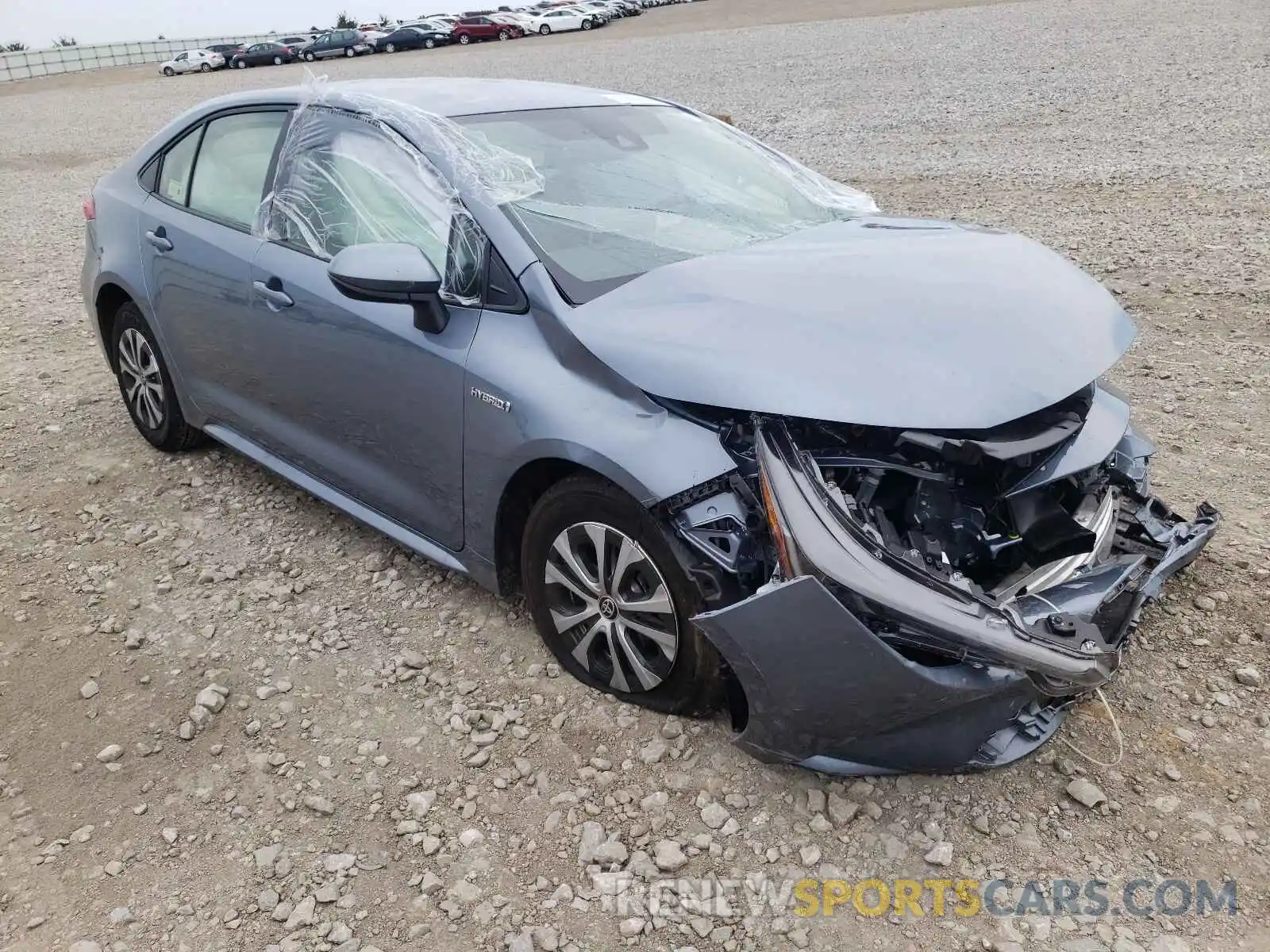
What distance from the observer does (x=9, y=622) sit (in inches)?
132

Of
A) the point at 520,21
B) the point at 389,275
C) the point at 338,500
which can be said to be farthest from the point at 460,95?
the point at 520,21

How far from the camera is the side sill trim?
3084 mm

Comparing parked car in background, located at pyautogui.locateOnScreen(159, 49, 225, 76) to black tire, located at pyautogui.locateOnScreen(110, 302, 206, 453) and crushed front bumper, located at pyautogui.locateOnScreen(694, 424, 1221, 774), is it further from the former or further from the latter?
crushed front bumper, located at pyautogui.locateOnScreen(694, 424, 1221, 774)

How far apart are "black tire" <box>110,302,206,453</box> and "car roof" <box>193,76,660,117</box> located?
1075mm

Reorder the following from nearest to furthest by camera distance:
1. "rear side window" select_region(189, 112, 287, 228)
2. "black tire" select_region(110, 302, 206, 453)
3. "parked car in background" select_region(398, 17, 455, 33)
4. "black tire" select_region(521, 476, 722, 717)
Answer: "black tire" select_region(521, 476, 722, 717)
"rear side window" select_region(189, 112, 287, 228)
"black tire" select_region(110, 302, 206, 453)
"parked car in background" select_region(398, 17, 455, 33)

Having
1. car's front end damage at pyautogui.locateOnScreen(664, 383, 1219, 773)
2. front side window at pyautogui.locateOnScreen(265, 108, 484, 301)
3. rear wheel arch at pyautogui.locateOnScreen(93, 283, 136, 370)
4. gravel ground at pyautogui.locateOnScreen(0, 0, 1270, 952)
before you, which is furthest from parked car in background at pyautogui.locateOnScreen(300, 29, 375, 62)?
car's front end damage at pyautogui.locateOnScreen(664, 383, 1219, 773)

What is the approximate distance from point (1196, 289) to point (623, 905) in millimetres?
5355

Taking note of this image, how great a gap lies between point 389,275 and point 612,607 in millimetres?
1102

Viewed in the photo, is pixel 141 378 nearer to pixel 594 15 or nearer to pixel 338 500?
pixel 338 500

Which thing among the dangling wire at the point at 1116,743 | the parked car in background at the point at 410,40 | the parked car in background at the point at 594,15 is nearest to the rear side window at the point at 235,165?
the dangling wire at the point at 1116,743

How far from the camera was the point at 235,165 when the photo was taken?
374 cm

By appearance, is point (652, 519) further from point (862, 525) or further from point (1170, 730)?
point (1170, 730)

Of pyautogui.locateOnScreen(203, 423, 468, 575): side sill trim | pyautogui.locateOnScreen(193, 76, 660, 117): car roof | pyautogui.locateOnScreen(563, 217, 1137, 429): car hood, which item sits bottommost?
pyautogui.locateOnScreen(203, 423, 468, 575): side sill trim

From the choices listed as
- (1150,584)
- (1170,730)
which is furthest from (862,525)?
(1170,730)
